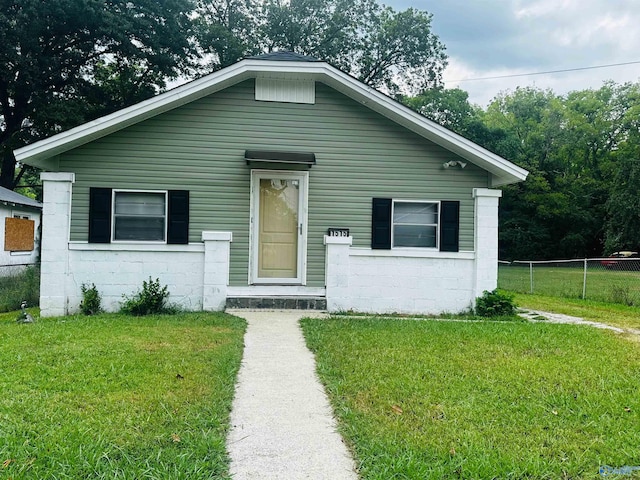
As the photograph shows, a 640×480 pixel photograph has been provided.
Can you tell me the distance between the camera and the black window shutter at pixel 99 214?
333 inches

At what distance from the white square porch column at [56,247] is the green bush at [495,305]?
7.58m

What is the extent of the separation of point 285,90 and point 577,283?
10243 mm

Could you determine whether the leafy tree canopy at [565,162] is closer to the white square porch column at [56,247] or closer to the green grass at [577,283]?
the green grass at [577,283]

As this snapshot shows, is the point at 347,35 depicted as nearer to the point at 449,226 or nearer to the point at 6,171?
the point at 6,171

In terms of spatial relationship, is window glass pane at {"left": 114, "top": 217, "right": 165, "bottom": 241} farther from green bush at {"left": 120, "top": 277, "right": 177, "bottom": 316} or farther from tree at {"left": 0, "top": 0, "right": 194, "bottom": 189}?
tree at {"left": 0, "top": 0, "right": 194, "bottom": 189}

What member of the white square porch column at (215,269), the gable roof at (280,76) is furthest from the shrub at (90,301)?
the gable roof at (280,76)

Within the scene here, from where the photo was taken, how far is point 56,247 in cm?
836

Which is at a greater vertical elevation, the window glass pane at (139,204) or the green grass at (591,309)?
the window glass pane at (139,204)

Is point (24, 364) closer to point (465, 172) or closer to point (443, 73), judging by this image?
point (465, 172)

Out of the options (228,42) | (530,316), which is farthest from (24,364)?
(228,42)

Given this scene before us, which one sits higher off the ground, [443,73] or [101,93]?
[443,73]

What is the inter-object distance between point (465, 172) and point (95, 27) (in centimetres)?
1760

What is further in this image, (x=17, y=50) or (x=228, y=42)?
(x=228, y=42)

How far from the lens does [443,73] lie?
29562 millimetres
